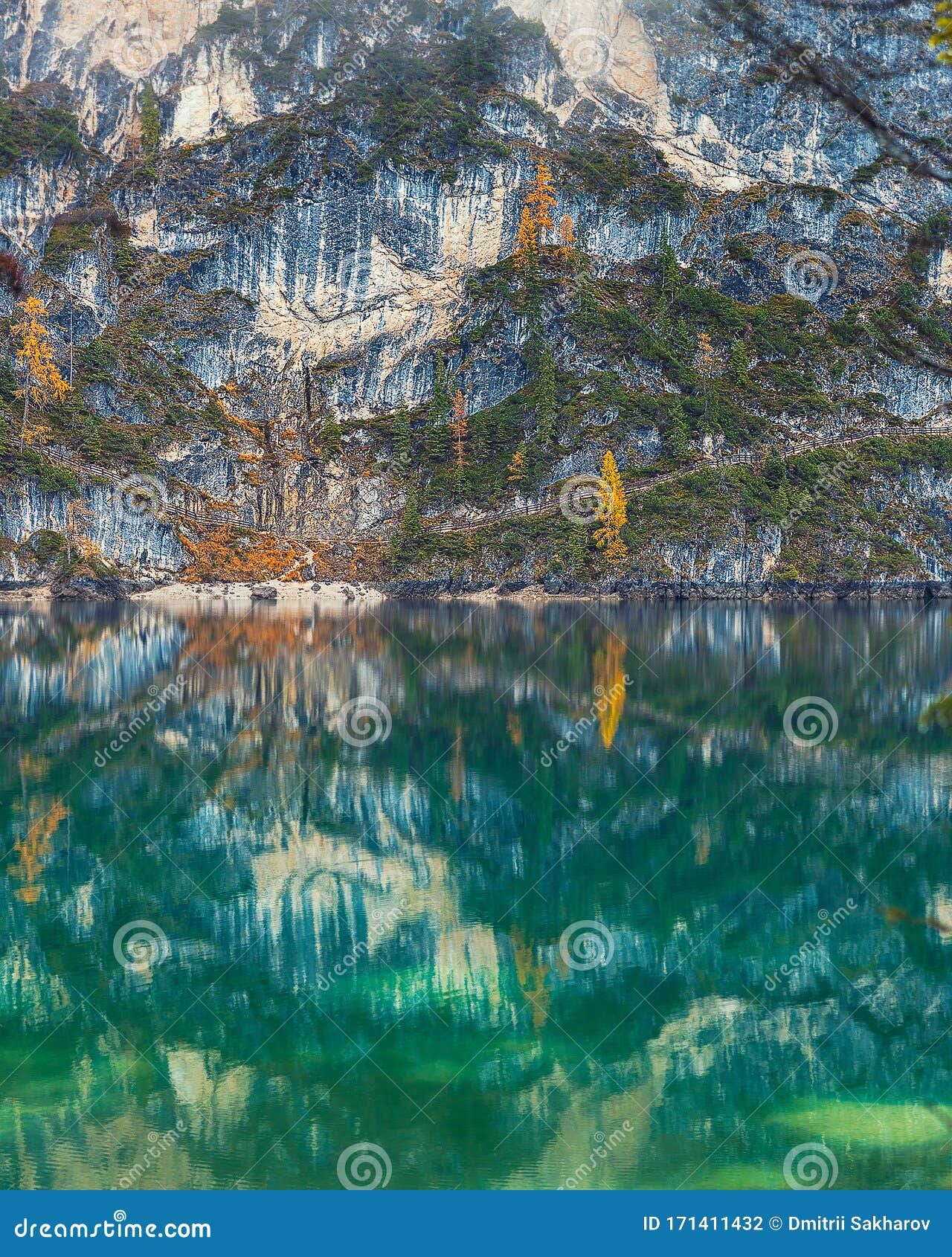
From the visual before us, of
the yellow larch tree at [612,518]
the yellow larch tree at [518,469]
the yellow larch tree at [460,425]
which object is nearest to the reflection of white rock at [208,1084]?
the yellow larch tree at [612,518]

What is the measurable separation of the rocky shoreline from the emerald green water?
104 meters

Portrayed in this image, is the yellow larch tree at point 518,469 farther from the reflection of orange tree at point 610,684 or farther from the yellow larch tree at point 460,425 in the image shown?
the reflection of orange tree at point 610,684

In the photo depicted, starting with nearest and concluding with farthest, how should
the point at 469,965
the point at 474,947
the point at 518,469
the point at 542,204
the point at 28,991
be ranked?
the point at 28,991, the point at 469,965, the point at 474,947, the point at 518,469, the point at 542,204

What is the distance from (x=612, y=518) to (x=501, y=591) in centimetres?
1858

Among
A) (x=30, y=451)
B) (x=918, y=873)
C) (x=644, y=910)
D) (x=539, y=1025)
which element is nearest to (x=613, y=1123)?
(x=539, y=1025)

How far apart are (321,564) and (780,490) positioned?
70.2m

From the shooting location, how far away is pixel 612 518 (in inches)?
6024

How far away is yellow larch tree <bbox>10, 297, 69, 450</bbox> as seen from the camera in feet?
526

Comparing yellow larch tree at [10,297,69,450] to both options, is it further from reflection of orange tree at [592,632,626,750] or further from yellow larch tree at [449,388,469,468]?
reflection of orange tree at [592,632,626,750]

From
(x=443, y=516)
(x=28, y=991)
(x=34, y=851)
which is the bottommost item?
(x=28, y=991)

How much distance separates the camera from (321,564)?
164875 mm

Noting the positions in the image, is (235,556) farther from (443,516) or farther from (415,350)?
(415,350)

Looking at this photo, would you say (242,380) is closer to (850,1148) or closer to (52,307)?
(52,307)

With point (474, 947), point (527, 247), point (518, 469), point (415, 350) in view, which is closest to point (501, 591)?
point (518, 469)
